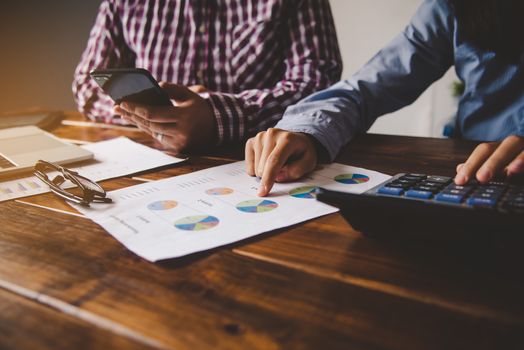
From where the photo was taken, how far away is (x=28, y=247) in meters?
0.38

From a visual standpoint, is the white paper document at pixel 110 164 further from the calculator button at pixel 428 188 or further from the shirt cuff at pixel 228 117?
the calculator button at pixel 428 188

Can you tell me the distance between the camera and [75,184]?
52 centimetres

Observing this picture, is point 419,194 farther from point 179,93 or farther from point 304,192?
point 179,93

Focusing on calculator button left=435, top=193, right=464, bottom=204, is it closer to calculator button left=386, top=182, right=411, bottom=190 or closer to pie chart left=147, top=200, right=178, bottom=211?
calculator button left=386, top=182, right=411, bottom=190

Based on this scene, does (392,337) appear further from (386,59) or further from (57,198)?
(386,59)

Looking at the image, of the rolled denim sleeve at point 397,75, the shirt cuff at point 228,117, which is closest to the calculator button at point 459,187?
the rolled denim sleeve at point 397,75

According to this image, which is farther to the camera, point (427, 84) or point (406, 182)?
point (427, 84)

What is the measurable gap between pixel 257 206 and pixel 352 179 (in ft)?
0.50

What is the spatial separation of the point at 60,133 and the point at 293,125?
0.61m

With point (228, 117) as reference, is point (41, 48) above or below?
above

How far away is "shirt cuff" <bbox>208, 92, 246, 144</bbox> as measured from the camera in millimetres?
762

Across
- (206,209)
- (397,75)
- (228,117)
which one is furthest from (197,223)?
(397,75)

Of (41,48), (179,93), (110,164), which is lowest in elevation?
(110,164)

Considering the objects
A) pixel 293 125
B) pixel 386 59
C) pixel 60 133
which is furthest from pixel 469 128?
pixel 60 133
